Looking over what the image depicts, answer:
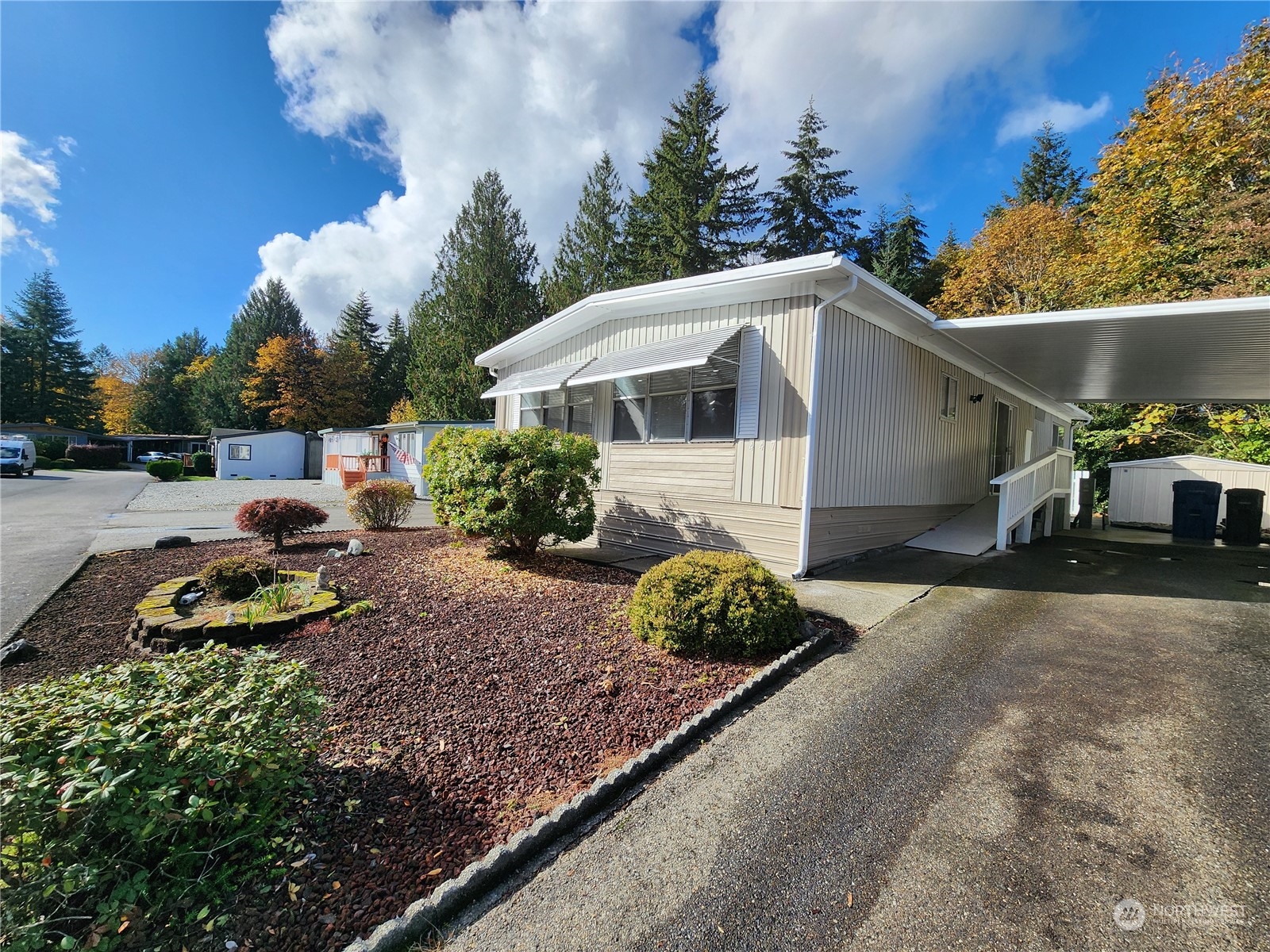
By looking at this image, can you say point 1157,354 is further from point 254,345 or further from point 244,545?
point 254,345

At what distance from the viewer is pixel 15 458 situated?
22938 millimetres

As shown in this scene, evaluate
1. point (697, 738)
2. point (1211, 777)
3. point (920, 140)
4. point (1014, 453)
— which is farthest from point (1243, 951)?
point (1014, 453)

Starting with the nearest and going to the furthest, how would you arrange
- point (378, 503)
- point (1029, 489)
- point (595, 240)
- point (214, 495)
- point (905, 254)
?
point (1029, 489), point (378, 503), point (214, 495), point (595, 240), point (905, 254)

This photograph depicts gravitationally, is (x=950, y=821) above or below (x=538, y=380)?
below

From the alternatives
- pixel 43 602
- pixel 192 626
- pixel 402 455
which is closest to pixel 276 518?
pixel 43 602

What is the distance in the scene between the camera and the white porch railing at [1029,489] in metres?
7.75

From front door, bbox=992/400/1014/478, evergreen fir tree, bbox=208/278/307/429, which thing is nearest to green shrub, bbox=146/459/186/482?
evergreen fir tree, bbox=208/278/307/429

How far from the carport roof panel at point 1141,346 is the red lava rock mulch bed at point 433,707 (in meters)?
5.64

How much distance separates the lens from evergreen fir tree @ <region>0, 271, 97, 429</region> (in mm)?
39312

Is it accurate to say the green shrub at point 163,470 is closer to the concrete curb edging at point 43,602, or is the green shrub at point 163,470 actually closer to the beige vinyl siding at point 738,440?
the concrete curb edging at point 43,602

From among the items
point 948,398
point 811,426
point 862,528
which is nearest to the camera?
point 811,426

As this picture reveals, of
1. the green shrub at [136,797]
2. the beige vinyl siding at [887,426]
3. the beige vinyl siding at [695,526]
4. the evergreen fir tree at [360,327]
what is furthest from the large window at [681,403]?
the evergreen fir tree at [360,327]

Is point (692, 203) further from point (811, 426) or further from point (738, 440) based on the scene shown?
point (811, 426)

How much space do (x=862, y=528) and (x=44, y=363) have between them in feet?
201
